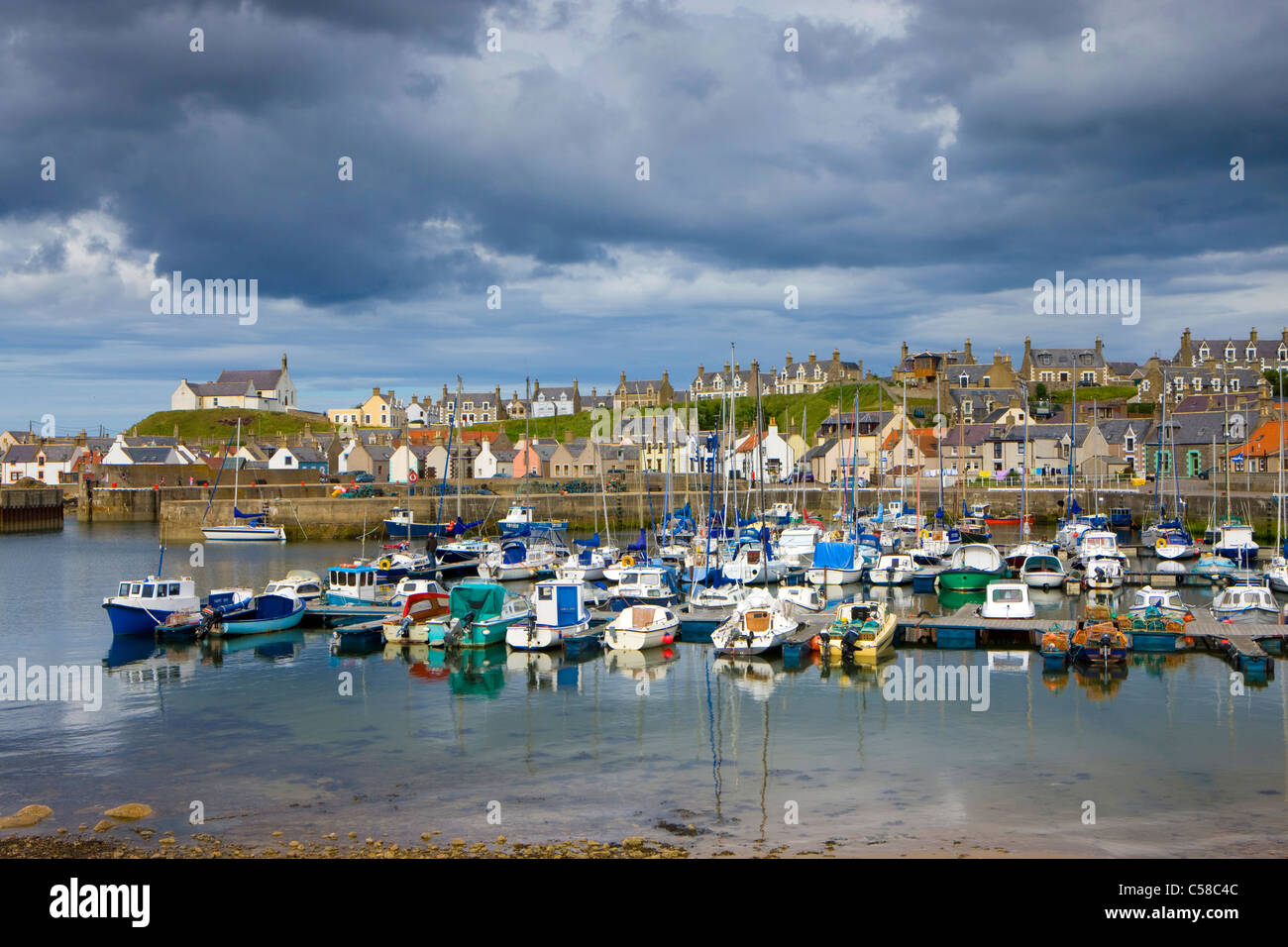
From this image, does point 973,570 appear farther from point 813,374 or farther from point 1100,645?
point 813,374

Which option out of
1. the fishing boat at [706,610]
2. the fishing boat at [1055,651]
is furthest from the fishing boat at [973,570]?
the fishing boat at [1055,651]

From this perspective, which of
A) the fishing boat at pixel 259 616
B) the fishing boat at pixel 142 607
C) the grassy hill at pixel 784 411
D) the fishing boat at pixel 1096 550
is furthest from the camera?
the grassy hill at pixel 784 411

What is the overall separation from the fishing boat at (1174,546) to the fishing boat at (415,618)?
3805 centimetres

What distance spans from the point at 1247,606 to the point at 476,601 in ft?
85.3

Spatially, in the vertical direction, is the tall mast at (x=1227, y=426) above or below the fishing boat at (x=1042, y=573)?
above

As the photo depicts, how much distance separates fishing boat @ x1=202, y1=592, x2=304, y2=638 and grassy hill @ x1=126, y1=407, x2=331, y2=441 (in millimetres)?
115349

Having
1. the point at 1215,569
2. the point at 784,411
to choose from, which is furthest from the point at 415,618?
the point at 784,411

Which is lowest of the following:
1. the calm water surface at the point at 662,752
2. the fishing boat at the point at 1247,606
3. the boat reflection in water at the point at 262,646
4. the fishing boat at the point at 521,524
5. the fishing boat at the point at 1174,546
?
the calm water surface at the point at 662,752

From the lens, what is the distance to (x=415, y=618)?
36000mm

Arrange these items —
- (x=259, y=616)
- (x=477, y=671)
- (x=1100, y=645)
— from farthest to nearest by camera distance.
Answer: (x=259, y=616), (x=477, y=671), (x=1100, y=645)

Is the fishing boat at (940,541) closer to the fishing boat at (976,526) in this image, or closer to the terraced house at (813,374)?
the fishing boat at (976,526)

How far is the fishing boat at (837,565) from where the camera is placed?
47938mm

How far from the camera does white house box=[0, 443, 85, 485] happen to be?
127m

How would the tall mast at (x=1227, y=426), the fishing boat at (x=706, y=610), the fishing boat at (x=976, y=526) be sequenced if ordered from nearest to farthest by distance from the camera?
the fishing boat at (x=706, y=610)
the fishing boat at (x=976, y=526)
the tall mast at (x=1227, y=426)
